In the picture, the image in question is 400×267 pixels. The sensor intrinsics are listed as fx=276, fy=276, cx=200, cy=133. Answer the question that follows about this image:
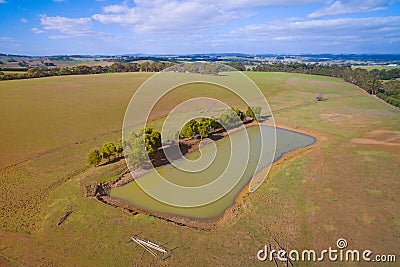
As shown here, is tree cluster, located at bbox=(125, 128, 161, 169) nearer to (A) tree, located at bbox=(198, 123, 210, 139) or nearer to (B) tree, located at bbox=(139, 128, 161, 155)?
(B) tree, located at bbox=(139, 128, 161, 155)

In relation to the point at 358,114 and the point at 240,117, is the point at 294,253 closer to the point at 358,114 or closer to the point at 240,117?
the point at 240,117

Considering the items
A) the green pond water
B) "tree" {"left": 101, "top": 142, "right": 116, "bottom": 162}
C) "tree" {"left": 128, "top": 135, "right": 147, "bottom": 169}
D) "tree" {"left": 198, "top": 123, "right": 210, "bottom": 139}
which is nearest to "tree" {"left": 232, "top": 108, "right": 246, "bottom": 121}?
the green pond water

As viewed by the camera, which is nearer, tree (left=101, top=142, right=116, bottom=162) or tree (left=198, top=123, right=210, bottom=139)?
tree (left=101, top=142, right=116, bottom=162)

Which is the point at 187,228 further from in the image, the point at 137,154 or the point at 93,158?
the point at 93,158

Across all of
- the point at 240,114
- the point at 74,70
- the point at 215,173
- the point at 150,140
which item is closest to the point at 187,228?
the point at 215,173

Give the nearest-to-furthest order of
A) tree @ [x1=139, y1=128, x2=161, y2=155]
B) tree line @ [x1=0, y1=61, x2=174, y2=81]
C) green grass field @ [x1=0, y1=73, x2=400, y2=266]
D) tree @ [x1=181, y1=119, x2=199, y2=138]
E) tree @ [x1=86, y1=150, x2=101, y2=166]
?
green grass field @ [x1=0, y1=73, x2=400, y2=266]
tree @ [x1=86, y1=150, x2=101, y2=166]
tree @ [x1=139, y1=128, x2=161, y2=155]
tree @ [x1=181, y1=119, x2=199, y2=138]
tree line @ [x1=0, y1=61, x2=174, y2=81]

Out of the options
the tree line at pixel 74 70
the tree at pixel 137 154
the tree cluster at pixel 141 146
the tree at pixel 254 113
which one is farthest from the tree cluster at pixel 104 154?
the tree line at pixel 74 70
